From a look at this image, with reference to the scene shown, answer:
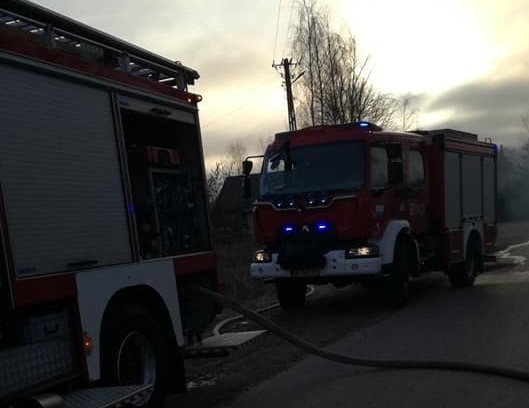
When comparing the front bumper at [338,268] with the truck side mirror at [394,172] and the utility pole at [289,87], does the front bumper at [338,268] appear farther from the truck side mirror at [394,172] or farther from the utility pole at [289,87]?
the utility pole at [289,87]

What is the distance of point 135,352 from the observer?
536 cm

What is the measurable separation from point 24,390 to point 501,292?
10105 millimetres

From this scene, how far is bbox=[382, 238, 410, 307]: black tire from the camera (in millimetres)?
10758

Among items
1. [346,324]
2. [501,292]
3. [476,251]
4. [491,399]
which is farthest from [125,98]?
[476,251]

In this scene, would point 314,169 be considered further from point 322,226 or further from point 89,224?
point 89,224

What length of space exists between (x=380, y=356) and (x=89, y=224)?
400cm

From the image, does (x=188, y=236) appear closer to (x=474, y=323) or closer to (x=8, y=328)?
(x=8, y=328)

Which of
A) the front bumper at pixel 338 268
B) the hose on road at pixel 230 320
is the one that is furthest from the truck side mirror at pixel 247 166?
the hose on road at pixel 230 320

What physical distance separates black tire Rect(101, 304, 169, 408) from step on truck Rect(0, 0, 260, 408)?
0.01 m

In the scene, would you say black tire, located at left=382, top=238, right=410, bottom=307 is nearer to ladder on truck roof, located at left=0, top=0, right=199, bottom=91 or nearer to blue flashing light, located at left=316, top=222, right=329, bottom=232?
blue flashing light, located at left=316, top=222, right=329, bottom=232

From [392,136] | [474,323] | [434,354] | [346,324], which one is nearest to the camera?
[434,354]

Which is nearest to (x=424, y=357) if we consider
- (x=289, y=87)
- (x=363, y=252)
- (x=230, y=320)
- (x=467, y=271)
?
(x=363, y=252)

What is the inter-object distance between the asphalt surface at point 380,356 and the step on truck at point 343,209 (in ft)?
2.41

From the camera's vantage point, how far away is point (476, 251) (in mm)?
14352
